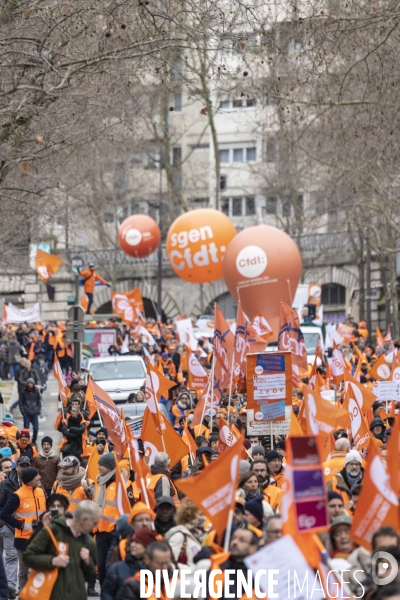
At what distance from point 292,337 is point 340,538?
12074 millimetres

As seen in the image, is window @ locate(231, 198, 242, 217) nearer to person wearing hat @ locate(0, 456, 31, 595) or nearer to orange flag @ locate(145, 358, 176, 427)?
orange flag @ locate(145, 358, 176, 427)

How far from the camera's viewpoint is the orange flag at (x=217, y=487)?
25.7ft

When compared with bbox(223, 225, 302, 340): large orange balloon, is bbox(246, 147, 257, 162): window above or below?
above

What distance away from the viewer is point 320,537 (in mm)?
7789

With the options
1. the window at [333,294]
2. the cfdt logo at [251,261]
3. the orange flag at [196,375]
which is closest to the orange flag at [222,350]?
the orange flag at [196,375]

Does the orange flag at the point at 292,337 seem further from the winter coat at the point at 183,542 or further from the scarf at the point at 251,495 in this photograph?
the winter coat at the point at 183,542

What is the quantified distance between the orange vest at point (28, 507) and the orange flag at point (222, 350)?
21.4ft

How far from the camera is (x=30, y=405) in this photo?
22.1m

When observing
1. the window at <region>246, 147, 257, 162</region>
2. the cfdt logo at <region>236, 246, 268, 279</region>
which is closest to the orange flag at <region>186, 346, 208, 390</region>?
the cfdt logo at <region>236, 246, 268, 279</region>

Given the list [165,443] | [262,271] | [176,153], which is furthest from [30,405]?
[176,153]

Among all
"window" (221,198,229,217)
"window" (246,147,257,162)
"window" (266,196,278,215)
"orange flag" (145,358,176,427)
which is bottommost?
"orange flag" (145,358,176,427)

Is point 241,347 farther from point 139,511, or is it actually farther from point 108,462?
point 139,511

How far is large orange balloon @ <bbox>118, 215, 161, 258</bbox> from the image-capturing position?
4026 centimetres

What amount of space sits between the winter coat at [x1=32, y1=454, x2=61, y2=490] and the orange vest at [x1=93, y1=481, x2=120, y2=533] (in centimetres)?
237
